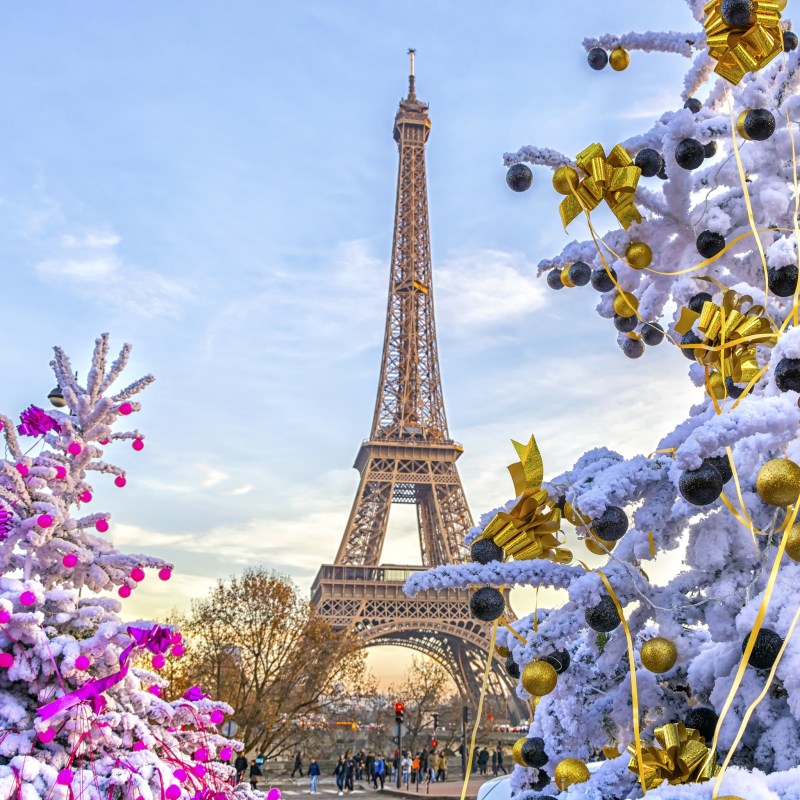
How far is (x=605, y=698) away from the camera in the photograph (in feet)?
9.13

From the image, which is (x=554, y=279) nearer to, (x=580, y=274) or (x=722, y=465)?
(x=580, y=274)

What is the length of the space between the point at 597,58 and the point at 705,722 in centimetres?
273

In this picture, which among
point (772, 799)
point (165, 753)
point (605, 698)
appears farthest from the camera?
point (165, 753)

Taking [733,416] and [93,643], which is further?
[93,643]

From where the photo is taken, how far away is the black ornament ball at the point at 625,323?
151 inches

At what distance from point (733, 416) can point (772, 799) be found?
0.83m

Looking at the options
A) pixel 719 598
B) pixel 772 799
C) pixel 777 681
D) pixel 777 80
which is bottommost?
pixel 772 799

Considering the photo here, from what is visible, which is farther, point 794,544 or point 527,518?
point 527,518

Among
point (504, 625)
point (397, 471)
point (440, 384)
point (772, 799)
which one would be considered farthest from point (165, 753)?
point (440, 384)

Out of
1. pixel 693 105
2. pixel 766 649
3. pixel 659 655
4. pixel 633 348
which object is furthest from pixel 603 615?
pixel 693 105

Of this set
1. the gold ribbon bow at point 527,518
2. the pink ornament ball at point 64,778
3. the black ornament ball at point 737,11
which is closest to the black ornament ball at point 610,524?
the gold ribbon bow at point 527,518

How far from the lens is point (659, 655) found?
226 cm

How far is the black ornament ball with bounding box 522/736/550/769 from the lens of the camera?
2.76 m

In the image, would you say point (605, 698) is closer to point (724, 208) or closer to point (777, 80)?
point (724, 208)
